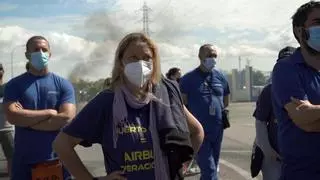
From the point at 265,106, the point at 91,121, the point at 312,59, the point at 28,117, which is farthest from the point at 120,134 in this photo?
the point at 28,117

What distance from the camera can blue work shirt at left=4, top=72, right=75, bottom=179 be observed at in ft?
17.4

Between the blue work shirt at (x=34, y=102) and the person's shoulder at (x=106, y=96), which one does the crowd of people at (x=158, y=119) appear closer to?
the person's shoulder at (x=106, y=96)

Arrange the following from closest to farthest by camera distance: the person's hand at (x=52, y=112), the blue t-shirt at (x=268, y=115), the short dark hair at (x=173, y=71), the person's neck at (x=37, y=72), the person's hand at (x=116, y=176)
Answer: the person's hand at (x=116, y=176), the blue t-shirt at (x=268, y=115), the person's hand at (x=52, y=112), the person's neck at (x=37, y=72), the short dark hair at (x=173, y=71)

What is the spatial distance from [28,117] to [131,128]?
2.22 m

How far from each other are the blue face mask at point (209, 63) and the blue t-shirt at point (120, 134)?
16.7 ft

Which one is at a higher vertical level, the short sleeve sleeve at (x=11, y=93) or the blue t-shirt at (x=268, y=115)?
the short sleeve sleeve at (x=11, y=93)

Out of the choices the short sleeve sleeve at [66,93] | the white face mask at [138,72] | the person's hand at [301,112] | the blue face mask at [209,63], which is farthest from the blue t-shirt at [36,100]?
the blue face mask at [209,63]

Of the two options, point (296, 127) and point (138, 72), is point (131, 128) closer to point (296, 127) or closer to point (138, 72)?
point (138, 72)

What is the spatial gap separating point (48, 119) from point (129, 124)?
7.04 ft

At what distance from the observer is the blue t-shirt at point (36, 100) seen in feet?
17.4

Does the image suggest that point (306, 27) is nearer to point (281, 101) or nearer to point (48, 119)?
point (281, 101)

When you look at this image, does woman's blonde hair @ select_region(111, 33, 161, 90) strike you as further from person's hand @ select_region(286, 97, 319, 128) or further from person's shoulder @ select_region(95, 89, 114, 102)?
person's hand @ select_region(286, 97, 319, 128)

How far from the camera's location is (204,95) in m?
8.41

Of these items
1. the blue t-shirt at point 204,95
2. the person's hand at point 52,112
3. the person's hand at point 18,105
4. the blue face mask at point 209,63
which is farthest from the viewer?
the blue face mask at point 209,63
